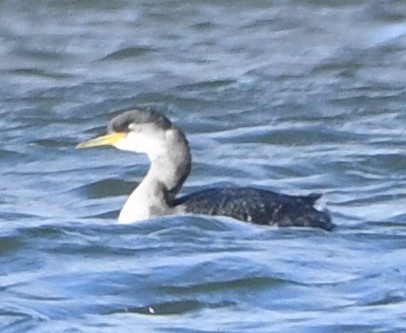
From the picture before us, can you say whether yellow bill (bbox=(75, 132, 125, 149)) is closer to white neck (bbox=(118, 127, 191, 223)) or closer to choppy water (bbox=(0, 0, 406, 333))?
white neck (bbox=(118, 127, 191, 223))

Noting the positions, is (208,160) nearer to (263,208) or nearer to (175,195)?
(175,195)

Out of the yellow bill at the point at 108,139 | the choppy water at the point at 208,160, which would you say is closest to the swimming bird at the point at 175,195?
the yellow bill at the point at 108,139

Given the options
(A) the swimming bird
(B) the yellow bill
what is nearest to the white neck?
(A) the swimming bird

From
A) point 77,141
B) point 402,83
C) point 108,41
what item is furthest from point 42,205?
point 108,41

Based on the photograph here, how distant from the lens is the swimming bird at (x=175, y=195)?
14156 mm

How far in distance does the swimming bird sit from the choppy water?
0.11m

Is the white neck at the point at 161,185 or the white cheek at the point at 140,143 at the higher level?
the white cheek at the point at 140,143

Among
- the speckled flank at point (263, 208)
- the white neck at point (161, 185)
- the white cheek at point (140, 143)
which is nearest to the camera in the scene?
the speckled flank at point (263, 208)

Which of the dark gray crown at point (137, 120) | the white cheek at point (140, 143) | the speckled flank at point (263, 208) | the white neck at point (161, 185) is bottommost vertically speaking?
the speckled flank at point (263, 208)

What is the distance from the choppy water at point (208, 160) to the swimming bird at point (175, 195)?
0.35 ft

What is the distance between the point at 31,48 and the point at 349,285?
10394 millimetres

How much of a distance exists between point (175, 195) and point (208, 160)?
2.65m

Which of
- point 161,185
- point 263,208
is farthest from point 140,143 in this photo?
point 263,208

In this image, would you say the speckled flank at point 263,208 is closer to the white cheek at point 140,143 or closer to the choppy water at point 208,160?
the choppy water at point 208,160
